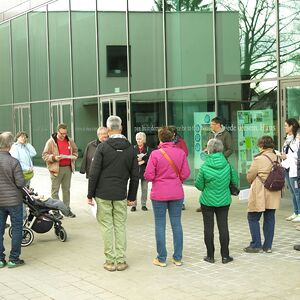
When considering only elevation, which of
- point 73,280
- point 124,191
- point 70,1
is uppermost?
point 70,1

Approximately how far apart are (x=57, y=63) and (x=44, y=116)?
218 cm

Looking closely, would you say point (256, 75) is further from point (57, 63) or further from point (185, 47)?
point (57, 63)

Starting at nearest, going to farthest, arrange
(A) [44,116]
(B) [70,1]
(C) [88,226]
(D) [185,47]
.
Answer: (C) [88,226] → (D) [185,47] → (B) [70,1] → (A) [44,116]

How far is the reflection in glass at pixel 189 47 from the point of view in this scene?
46.4 ft

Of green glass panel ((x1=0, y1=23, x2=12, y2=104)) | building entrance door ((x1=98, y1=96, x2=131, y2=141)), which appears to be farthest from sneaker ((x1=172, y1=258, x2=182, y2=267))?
green glass panel ((x1=0, y1=23, x2=12, y2=104))

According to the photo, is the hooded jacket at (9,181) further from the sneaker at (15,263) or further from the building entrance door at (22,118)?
the building entrance door at (22,118)

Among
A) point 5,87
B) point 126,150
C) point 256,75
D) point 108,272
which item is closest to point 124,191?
point 126,150

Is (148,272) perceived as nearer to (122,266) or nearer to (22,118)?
(122,266)

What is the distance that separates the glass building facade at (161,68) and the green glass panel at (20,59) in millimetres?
38

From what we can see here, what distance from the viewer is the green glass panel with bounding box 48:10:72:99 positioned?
19.2 meters

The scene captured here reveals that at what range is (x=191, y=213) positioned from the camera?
11.1m

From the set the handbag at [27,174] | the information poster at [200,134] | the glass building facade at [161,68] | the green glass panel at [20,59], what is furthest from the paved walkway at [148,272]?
the green glass panel at [20,59]

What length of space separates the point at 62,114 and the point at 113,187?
43.3 feet

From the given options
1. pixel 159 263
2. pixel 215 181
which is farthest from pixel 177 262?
pixel 215 181
